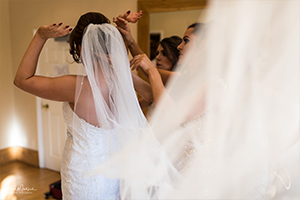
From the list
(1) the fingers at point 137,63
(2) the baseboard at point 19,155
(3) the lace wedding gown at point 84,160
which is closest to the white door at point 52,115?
(2) the baseboard at point 19,155

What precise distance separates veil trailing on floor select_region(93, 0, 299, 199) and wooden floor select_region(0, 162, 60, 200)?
6.94 feet

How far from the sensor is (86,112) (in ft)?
3.61

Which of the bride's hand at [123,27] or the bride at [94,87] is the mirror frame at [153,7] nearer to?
the bride's hand at [123,27]

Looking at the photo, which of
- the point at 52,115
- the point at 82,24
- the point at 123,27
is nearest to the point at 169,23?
the point at 123,27

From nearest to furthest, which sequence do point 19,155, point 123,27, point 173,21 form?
1. point 123,27
2. point 173,21
3. point 19,155

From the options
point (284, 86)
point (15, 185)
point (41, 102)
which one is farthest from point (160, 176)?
point (41, 102)

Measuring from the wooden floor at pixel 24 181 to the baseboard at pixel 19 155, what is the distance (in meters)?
0.06

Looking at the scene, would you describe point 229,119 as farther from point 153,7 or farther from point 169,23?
point 153,7

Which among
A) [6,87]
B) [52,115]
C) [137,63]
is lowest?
[52,115]

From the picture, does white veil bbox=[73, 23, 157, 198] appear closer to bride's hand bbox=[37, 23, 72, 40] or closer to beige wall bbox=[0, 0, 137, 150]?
bride's hand bbox=[37, 23, 72, 40]

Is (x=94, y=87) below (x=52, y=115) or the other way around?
the other way around

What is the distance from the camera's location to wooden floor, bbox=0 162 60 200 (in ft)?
8.64

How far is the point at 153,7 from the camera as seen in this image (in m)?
2.26

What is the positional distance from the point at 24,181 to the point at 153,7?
2.40m
